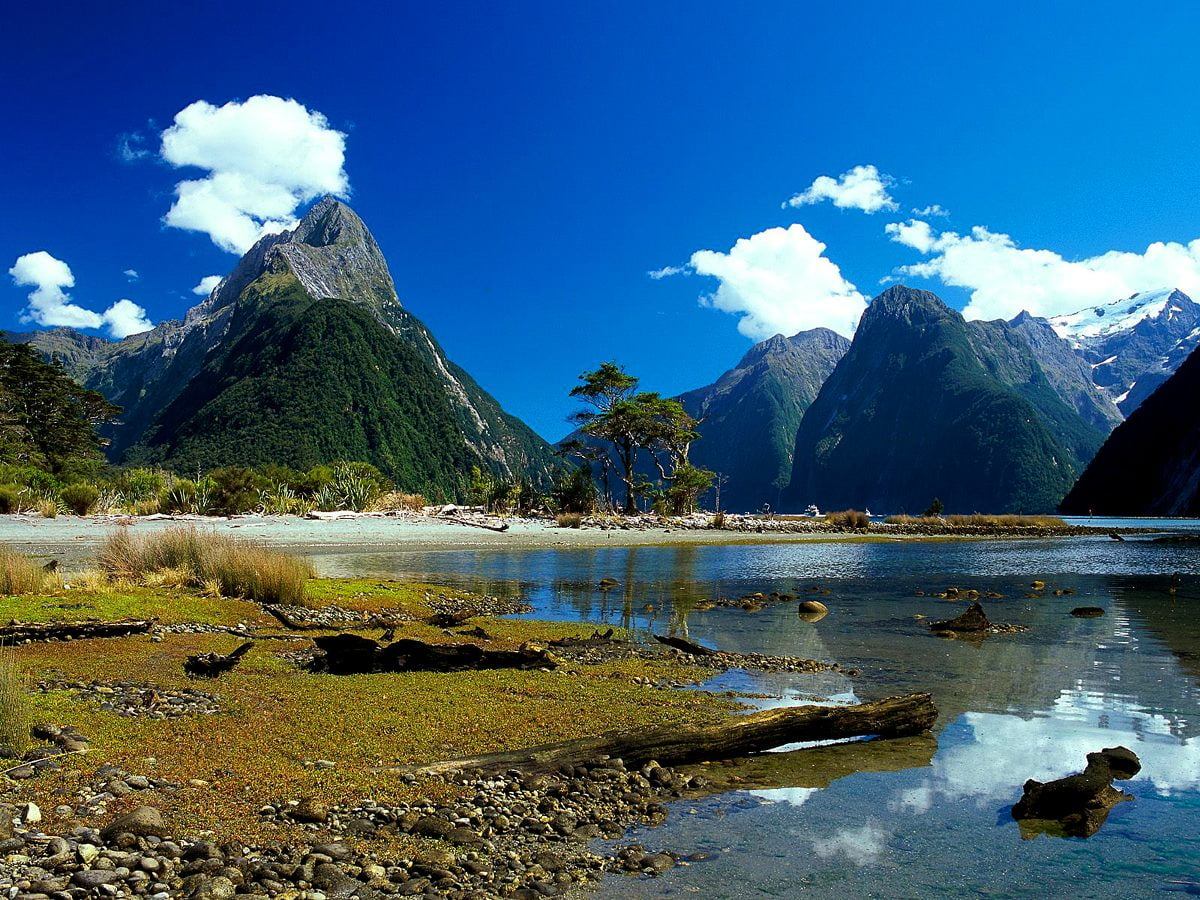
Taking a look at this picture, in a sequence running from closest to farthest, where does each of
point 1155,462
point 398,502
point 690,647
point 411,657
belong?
point 411,657 < point 690,647 < point 398,502 < point 1155,462

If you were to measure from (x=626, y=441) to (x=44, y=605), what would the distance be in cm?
5351

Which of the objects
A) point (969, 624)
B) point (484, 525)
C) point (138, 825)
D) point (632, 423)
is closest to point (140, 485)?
point (484, 525)

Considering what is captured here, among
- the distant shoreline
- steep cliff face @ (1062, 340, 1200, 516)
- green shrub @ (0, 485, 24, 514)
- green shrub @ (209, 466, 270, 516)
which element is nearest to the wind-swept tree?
the distant shoreline

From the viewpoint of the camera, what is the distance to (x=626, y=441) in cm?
6425

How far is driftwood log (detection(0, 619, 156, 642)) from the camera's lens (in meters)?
9.98

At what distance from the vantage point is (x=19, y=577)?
13711 mm

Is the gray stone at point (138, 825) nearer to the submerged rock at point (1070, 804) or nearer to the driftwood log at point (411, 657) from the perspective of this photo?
the driftwood log at point (411, 657)

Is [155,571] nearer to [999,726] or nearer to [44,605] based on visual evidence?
[44,605]

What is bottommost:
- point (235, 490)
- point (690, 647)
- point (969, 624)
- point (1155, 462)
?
point (690, 647)

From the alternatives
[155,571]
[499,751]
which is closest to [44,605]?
[155,571]

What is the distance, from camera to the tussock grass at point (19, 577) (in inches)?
534

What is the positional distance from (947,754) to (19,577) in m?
15.6

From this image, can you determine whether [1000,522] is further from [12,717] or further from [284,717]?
[12,717]

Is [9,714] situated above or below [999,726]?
above
